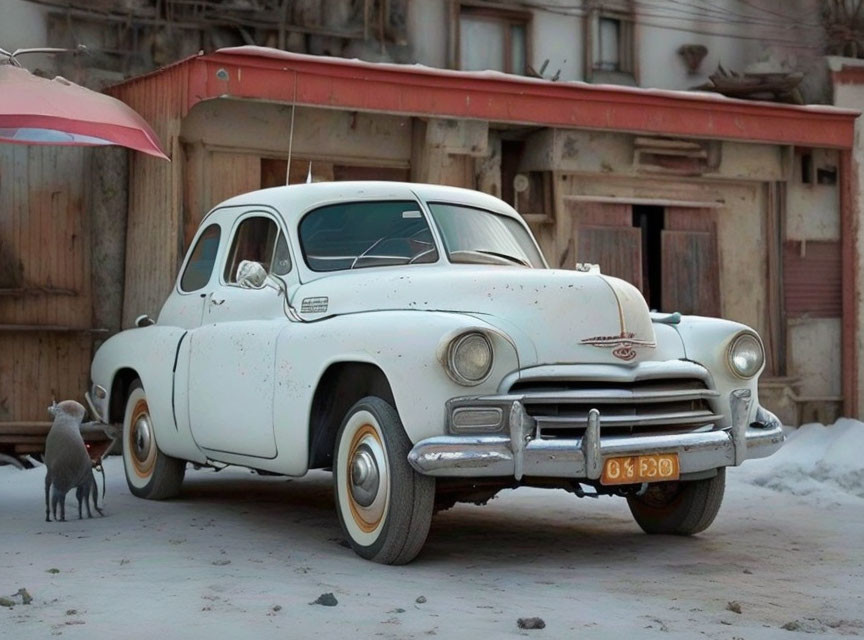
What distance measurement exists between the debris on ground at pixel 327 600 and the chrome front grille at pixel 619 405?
1.19 metres

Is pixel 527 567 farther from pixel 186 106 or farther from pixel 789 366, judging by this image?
pixel 789 366

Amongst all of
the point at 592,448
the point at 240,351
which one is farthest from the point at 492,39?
the point at 592,448

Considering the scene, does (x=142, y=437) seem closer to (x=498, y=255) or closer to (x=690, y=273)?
(x=498, y=255)

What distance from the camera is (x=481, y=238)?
6.93 m

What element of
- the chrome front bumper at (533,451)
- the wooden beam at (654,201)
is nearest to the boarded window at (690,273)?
the wooden beam at (654,201)

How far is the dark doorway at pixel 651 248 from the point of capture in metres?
14.9

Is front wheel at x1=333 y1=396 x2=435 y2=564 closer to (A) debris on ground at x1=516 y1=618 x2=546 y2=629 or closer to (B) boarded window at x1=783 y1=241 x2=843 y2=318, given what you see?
(A) debris on ground at x1=516 y1=618 x2=546 y2=629

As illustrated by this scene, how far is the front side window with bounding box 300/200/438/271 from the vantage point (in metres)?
6.65

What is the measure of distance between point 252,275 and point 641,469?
214 cm

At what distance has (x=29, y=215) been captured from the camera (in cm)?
1227

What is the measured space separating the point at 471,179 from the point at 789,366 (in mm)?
4572

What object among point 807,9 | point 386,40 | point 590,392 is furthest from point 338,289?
point 807,9

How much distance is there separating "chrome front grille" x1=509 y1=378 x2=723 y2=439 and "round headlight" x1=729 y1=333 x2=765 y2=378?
234 mm

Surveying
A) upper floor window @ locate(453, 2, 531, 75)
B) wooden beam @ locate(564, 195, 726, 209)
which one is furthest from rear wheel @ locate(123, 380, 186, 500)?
upper floor window @ locate(453, 2, 531, 75)
